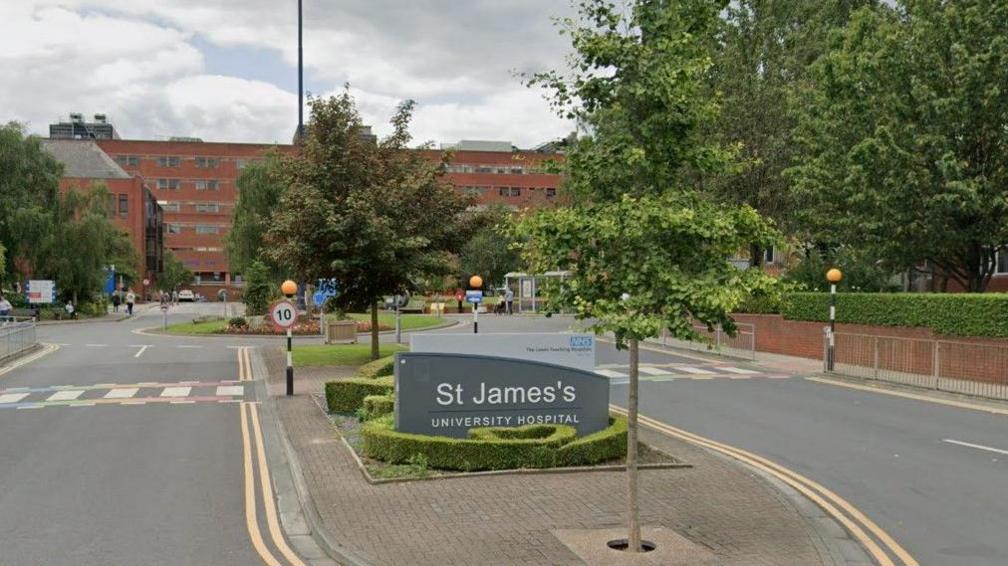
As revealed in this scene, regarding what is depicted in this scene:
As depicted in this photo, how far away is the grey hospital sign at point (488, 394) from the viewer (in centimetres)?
1134

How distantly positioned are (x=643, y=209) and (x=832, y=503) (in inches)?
175

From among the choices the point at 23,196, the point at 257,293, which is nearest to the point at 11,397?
the point at 257,293

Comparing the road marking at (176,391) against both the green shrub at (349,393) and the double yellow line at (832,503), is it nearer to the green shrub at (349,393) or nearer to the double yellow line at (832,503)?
the green shrub at (349,393)

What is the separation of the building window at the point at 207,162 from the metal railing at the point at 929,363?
328 feet

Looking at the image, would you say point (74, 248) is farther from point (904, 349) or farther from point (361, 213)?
point (904, 349)

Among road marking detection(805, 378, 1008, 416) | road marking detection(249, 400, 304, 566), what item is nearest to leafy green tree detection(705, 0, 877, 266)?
road marking detection(805, 378, 1008, 416)

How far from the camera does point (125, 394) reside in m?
18.5

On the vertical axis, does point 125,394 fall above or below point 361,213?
below

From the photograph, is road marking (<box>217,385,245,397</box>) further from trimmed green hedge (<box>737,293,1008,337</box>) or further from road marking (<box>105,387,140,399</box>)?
trimmed green hedge (<box>737,293,1008,337</box>)

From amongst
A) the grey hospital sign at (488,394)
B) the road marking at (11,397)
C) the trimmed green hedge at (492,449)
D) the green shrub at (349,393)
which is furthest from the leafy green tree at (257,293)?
the trimmed green hedge at (492,449)

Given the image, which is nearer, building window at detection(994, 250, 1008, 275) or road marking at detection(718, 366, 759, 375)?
road marking at detection(718, 366, 759, 375)

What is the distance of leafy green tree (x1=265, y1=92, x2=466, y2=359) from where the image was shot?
71.1 feet

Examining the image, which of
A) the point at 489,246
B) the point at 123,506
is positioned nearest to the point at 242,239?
the point at 489,246

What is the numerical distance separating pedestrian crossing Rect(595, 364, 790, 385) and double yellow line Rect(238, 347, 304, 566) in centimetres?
958
